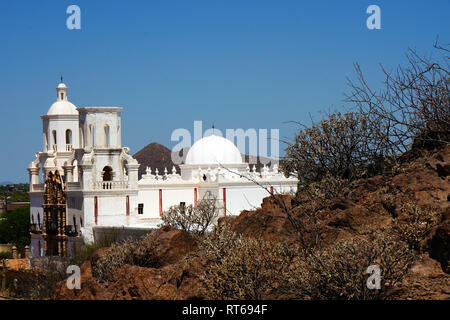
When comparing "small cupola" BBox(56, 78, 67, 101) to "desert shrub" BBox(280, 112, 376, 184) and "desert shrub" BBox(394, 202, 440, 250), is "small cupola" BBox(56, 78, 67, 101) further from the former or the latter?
"desert shrub" BBox(394, 202, 440, 250)

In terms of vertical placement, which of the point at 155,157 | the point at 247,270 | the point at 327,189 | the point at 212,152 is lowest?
the point at 247,270

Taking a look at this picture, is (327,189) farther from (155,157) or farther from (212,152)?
(155,157)

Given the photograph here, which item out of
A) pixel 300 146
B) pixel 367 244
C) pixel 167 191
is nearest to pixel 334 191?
pixel 300 146

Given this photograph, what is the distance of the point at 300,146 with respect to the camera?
16.9m

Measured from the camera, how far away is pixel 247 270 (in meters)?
10.3

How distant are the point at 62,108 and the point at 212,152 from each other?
8385 mm

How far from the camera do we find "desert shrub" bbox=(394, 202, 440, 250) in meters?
10.7

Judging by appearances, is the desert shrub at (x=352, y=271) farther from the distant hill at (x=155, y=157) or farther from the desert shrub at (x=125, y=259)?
the distant hill at (x=155, y=157)

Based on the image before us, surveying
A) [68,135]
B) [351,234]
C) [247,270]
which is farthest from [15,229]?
[247,270]
